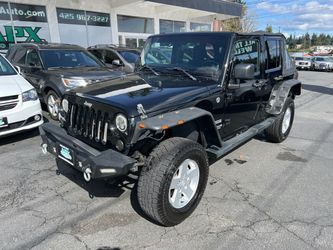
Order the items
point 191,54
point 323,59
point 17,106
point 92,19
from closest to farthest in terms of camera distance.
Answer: point 191,54, point 17,106, point 92,19, point 323,59

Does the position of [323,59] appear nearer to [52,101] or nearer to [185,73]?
[52,101]

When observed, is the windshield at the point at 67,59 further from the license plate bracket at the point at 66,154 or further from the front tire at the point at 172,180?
the front tire at the point at 172,180

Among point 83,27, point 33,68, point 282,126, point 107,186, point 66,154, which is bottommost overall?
point 107,186

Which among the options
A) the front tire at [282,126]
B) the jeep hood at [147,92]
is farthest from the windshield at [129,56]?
the jeep hood at [147,92]

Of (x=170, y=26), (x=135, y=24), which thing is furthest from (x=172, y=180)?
(x=170, y=26)

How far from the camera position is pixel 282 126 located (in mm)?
5156

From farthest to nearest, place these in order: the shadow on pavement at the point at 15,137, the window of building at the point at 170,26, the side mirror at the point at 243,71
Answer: the window of building at the point at 170,26 < the shadow on pavement at the point at 15,137 < the side mirror at the point at 243,71

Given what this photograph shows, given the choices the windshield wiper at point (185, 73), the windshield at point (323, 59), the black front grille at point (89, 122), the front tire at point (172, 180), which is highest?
the windshield wiper at point (185, 73)

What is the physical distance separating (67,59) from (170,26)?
43.5 ft

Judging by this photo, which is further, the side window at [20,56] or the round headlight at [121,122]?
the side window at [20,56]

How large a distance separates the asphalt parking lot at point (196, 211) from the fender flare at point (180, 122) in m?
0.80

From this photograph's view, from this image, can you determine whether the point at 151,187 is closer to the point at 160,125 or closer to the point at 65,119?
the point at 160,125

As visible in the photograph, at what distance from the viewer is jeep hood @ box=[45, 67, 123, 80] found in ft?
20.8

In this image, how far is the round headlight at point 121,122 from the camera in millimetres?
2586
